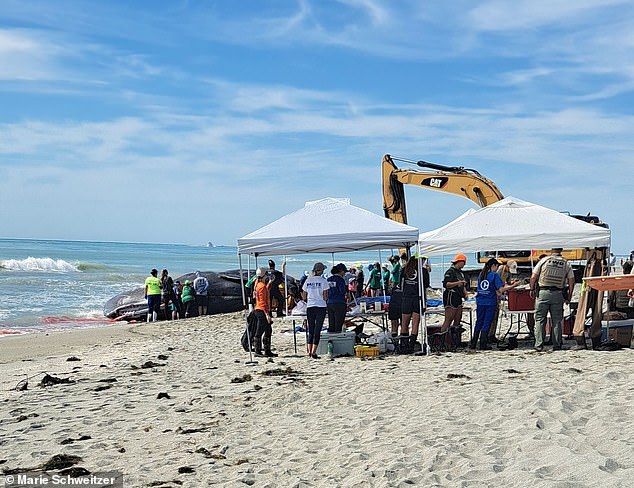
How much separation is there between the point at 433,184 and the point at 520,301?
420 inches

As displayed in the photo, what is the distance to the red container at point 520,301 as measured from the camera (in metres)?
11.8

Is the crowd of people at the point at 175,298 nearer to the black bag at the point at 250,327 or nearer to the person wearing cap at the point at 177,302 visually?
the person wearing cap at the point at 177,302

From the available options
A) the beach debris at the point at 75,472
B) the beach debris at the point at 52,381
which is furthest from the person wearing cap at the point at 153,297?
the beach debris at the point at 75,472

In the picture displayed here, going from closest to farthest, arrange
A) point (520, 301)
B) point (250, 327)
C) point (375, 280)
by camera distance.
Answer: point (520, 301)
point (250, 327)
point (375, 280)

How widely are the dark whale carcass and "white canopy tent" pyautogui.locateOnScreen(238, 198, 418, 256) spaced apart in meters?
11.1

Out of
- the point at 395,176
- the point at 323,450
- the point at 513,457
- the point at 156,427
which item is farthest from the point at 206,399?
the point at 395,176

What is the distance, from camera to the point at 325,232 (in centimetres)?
1105

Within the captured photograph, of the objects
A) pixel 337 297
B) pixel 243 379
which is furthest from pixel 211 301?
pixel 243 379

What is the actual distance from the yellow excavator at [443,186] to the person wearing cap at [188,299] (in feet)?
20.5

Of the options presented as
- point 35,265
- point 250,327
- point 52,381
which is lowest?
point 52,381

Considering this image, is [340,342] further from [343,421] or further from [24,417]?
[24,417]

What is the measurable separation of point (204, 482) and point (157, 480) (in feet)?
1.17

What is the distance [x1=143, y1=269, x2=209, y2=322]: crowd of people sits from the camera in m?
21.0

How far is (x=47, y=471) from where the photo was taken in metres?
5.70
